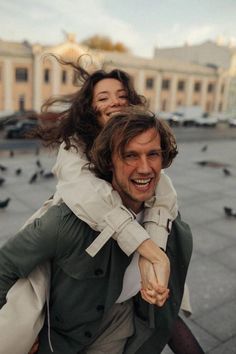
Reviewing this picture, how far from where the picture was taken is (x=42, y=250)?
5.61 feet

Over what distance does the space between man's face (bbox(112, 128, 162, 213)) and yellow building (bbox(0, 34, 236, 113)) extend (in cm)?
2828

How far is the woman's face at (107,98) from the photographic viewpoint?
2.36 meters

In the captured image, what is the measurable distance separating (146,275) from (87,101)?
126 cm

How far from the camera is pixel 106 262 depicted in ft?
5.99

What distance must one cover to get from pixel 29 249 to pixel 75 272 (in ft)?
0.84

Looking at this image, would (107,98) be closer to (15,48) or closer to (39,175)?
(39,175)

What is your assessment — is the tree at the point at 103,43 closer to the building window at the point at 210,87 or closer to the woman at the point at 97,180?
the building window at the point at 210,87

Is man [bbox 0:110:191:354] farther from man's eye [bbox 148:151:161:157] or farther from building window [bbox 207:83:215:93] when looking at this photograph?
building window [bbox 207:83:215:93]

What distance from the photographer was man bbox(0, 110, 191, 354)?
1736 mm

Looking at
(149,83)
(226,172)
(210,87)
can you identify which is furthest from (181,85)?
(226,172)

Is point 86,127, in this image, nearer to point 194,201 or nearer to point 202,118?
point 194,201

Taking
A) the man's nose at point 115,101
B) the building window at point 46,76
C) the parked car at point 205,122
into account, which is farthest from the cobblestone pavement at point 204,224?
the building window at point 46,76

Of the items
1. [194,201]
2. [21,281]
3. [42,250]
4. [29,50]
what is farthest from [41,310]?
[29,50]

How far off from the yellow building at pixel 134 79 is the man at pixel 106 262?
28260 millimetres
